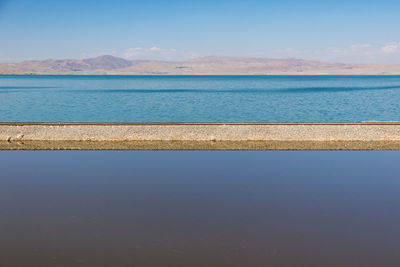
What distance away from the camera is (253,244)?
8273 mm

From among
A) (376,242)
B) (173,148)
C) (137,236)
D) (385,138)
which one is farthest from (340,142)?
(137,236)

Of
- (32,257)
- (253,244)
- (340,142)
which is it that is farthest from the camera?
(340,142)

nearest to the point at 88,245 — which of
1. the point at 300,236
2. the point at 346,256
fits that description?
the point at 300,236

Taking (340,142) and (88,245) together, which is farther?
(340,142)

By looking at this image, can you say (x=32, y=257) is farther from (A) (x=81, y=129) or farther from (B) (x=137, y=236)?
(A) (x=81, y=129)

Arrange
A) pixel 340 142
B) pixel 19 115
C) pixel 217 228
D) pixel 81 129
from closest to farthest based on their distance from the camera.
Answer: pixel 217 228
pixel 340 142
pixel 81 129
pixel 19 115

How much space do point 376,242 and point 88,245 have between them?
19.0 ft

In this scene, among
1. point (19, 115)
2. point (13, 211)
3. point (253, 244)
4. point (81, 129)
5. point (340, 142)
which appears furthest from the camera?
point (19, 115)

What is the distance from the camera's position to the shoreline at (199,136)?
777 inches

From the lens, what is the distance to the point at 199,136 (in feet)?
71.5

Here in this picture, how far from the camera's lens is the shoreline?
64.7ft

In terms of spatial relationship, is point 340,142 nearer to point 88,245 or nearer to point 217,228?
point 217,228

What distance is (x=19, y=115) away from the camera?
38.2 meters

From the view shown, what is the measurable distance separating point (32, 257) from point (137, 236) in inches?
80.3
